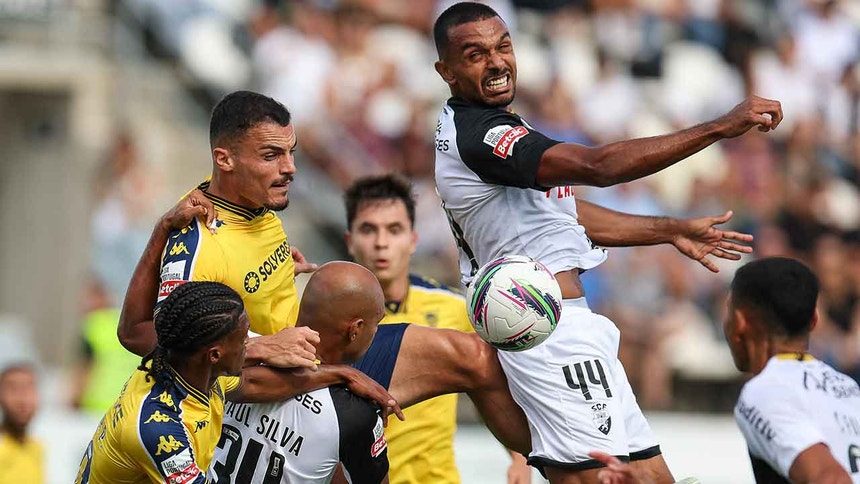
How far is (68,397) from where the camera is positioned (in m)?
14.9

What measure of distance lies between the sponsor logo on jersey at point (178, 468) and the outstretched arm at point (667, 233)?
2806mm

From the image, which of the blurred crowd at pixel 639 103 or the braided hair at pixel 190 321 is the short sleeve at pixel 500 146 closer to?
the braided hair at pixel 190 321

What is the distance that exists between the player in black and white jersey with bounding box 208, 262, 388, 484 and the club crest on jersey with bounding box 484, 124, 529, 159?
0.86 m

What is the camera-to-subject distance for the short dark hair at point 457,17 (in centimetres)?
691

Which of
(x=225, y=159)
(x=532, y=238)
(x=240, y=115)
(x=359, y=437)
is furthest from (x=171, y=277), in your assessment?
(x=532, y=238)

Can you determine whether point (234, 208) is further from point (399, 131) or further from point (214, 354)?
point (399, 131)

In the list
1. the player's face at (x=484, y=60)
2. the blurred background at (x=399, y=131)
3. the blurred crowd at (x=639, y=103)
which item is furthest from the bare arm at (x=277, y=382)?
the blurred crowd at (x=639, y=103)

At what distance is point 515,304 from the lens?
640cm

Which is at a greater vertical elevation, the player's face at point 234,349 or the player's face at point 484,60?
the player's face at point 484,60

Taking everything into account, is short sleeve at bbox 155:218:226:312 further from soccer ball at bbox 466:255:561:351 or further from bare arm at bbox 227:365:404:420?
soccer ball at bbox 466:255:561:351

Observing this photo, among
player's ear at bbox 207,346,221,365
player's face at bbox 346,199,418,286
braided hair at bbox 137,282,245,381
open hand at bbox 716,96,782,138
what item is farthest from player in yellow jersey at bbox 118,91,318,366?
open hand at bbox 716,96,782,138

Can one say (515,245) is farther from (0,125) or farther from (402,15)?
(0,125)

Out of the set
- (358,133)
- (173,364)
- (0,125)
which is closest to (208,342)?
(173,364)

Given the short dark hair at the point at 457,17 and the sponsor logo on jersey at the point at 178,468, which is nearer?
the sponsor logo on jersey at the point at 178,468
